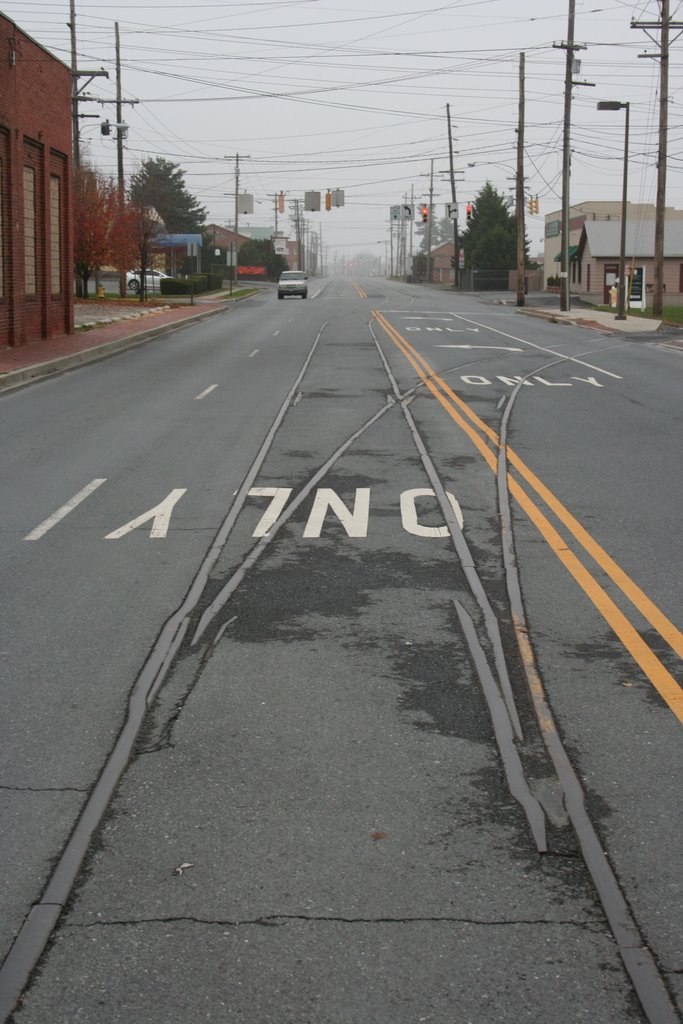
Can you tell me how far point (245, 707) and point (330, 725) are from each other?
0.48 meters

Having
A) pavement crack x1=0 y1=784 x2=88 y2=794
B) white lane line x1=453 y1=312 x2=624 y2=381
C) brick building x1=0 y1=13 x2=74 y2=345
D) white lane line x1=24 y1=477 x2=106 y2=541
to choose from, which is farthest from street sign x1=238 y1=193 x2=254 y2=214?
pavement crack x1=0 y1=784 x2=88 y2=794

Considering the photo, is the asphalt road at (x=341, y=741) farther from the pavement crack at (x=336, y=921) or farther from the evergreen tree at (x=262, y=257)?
the evergreen tree at (x=262, y=257)

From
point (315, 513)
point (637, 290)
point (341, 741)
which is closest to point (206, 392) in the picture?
point (315, 513)

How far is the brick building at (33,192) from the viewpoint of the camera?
2755 cm

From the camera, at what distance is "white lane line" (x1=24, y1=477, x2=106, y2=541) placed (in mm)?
9859

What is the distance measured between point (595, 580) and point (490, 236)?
9440cm

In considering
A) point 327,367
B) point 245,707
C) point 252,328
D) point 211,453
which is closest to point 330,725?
point 245,707

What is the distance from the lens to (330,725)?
566cm

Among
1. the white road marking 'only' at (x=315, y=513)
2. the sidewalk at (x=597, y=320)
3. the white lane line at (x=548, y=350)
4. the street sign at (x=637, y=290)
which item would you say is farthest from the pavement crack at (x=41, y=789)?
the street sign at (x=637, y=290)

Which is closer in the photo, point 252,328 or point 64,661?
point 64,661

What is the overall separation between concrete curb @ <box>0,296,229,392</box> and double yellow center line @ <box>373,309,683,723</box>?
9.89 m

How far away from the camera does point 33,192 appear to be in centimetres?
3061

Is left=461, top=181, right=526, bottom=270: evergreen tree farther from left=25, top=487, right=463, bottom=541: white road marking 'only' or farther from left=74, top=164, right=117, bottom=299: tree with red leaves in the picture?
left=25, top=487, right=463, bottom=541: white road marking 'only'

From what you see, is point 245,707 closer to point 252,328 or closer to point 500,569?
point 500,569
